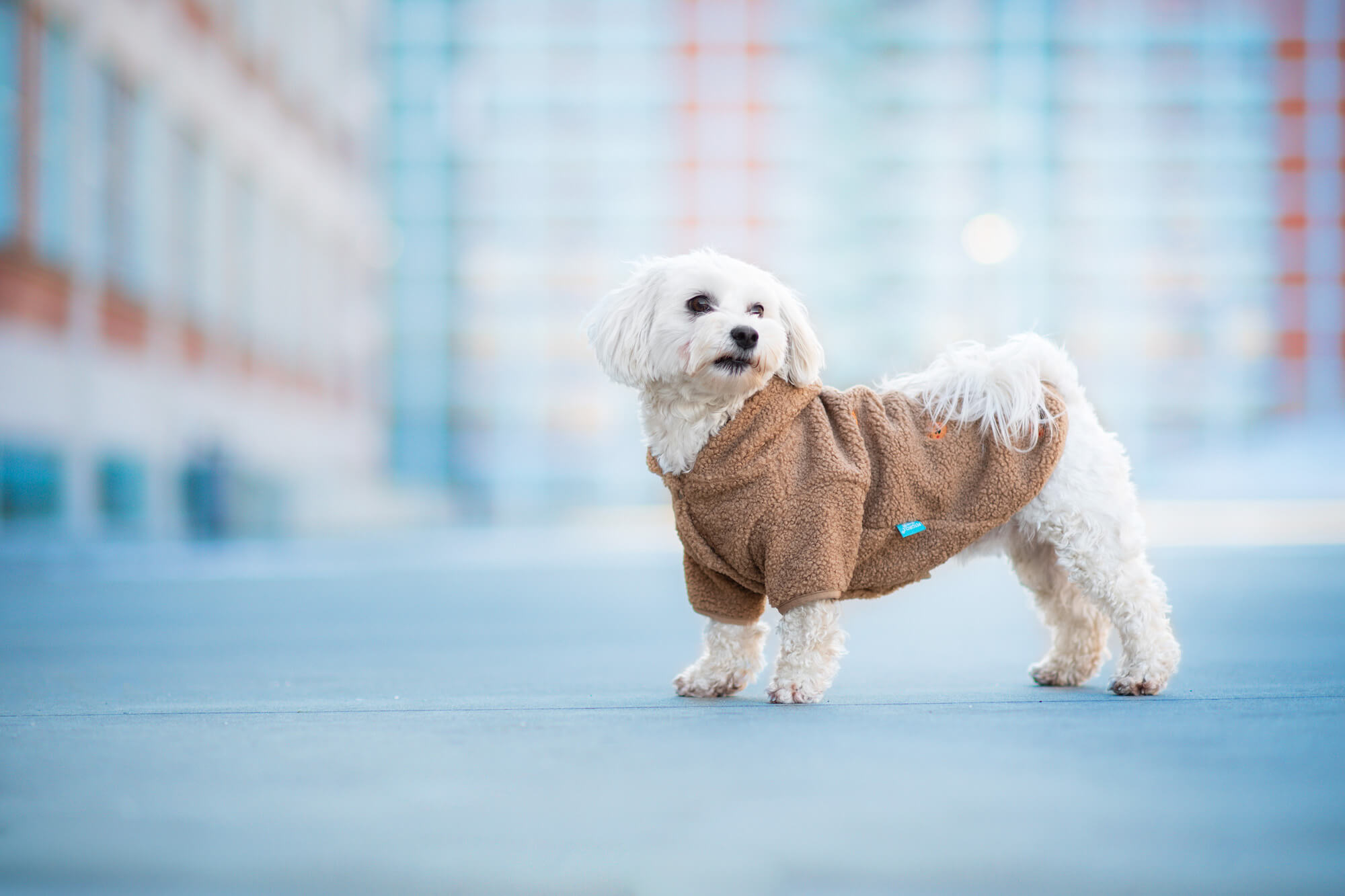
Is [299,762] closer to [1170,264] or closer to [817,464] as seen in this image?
[817,464]

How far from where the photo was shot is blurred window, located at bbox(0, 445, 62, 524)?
12.5 m

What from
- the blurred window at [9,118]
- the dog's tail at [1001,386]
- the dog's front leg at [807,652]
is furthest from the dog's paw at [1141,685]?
the blurred window at [9,118]

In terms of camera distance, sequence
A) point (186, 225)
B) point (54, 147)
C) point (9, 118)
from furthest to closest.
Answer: point (186, 225), point (54, 147), point (9, 118)

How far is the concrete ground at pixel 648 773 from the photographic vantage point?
1852mm

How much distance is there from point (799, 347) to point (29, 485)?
38.6 ft

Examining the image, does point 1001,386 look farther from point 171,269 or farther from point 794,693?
point 171,269

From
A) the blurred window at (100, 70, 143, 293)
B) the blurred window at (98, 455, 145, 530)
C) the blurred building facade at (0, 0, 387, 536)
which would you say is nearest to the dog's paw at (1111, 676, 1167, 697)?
the blurred building facade at (0, 0, 387, 536)

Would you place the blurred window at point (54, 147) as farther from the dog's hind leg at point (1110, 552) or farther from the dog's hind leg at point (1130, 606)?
the dog's hind leg at point (1130, 606)

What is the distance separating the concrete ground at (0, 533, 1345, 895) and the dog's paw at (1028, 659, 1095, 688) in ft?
0.55

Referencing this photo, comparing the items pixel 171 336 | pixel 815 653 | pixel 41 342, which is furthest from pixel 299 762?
pixel 171 336

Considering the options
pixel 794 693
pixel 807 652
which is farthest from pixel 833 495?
pixel 794 693

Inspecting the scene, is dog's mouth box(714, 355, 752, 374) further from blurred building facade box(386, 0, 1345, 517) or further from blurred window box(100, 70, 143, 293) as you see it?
blurred building facade box(386, 0, 1345, 517)

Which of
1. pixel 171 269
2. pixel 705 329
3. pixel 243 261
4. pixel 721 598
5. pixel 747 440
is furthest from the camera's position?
pixel 243 261

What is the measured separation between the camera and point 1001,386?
349cm
